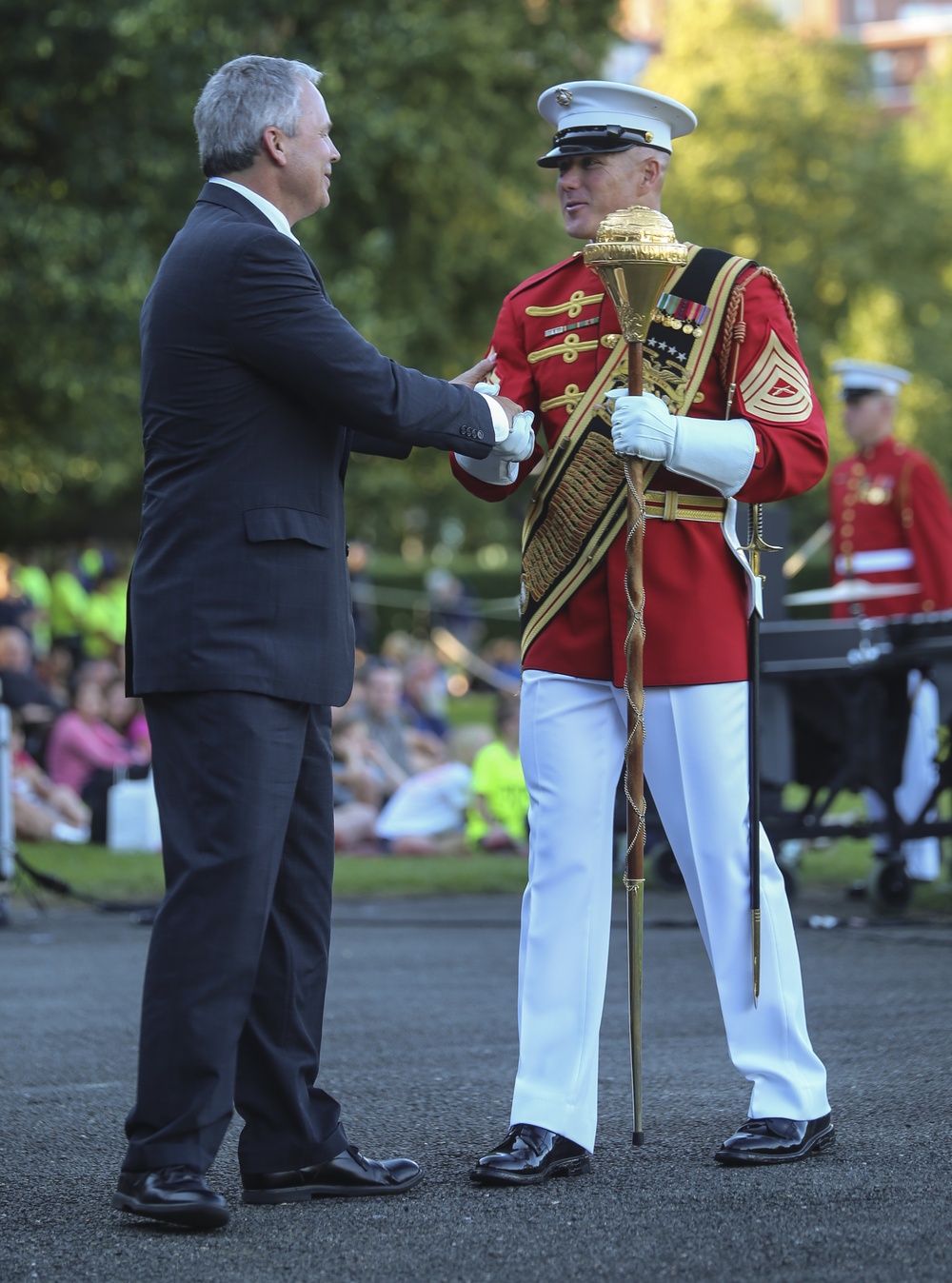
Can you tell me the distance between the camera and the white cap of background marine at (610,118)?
4312mm

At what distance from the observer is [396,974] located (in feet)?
24.9

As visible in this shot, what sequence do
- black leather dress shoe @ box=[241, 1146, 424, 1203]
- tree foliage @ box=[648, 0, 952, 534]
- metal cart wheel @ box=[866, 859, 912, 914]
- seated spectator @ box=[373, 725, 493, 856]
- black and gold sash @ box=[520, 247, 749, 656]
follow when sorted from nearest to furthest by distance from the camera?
black leather dress shoe @ box=[241, 1146, 424, 1203], black and gold sash @ box=[520, 247, 749, 656], metal cart wheel @ box=[866, 859, 912, 914], seated spectator @ box=[373, 725, 493, 856], tree foliage @ box=[648, 0, 952, 534]

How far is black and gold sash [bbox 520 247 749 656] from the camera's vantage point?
4.27 metres

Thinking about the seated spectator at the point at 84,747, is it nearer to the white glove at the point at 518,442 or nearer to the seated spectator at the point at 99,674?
the seated spectator at the point at 99,674

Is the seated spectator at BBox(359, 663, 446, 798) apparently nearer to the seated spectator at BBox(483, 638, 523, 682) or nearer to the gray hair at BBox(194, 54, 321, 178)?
the seated spectator at BBox(483, 638, 523, 682)

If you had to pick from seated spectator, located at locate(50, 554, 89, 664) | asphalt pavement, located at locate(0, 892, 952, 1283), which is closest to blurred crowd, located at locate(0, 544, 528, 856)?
seated spectator, located at locate(50, 554, 89, 664)

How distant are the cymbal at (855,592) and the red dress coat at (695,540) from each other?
478cm

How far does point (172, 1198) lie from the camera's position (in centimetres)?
364

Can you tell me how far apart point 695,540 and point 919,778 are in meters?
5.71

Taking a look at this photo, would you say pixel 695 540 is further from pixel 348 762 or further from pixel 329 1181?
pixel 348 762

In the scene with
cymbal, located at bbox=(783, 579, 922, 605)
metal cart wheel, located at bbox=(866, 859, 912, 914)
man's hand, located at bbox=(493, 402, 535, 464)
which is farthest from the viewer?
metal cart wheel, located at bbox=(866, 859, 912, 914)

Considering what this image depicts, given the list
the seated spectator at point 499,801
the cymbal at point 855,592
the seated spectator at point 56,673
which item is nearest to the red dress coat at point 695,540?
the cymbal at point 855,592

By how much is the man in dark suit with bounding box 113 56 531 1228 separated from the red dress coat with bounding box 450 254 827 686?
0.45 m

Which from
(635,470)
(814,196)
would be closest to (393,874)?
(635,470)
